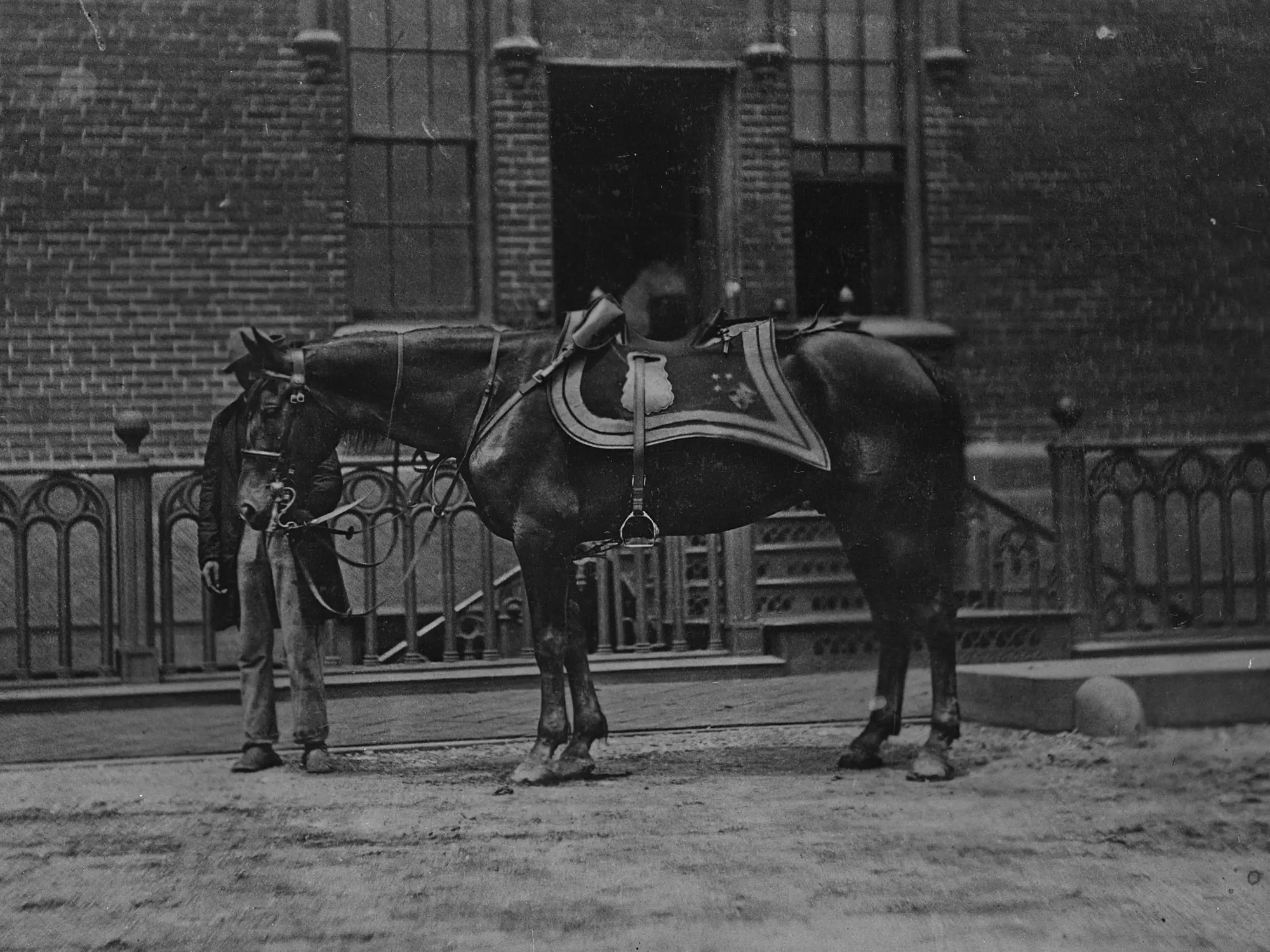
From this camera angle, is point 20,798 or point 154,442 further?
point 154,442

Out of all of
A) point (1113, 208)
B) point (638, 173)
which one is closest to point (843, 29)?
point (638, 173)

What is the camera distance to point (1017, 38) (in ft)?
A: 18.0

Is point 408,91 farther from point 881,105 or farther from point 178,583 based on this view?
point 178,583

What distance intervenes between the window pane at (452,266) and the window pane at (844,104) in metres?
1.65

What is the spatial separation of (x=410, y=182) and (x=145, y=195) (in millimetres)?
1099

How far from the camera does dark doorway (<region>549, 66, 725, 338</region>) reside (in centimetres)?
538

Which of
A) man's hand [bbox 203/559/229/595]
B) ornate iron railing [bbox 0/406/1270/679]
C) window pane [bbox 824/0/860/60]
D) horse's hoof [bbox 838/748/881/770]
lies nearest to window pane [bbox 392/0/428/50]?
window pane [bbox 824/0/860/60]

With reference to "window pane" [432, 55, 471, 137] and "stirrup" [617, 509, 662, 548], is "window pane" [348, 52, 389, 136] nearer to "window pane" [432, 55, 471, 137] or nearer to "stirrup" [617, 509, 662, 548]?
"window pane" [432, 55, 471, 137]

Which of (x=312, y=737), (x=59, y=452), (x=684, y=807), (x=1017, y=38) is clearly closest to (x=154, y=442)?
(x=59, y=452)

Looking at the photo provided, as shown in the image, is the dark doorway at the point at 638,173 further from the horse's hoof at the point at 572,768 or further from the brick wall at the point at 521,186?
the horse's hoof at the point at 572,768

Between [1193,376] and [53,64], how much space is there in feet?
15.7

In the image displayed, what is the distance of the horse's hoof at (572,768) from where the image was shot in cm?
502

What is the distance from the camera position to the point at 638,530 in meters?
5.14

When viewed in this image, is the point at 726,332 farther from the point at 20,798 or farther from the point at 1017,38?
the point at 20,798
